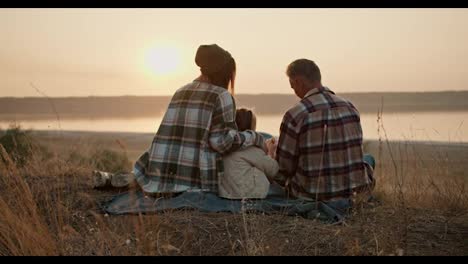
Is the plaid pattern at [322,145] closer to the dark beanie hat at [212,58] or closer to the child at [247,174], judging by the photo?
the child at [247,174]

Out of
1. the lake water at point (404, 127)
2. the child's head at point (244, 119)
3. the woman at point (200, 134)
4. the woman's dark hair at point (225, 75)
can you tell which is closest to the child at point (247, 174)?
the woman at point (200, 134)

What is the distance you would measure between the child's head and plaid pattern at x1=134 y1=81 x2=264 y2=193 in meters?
0.20

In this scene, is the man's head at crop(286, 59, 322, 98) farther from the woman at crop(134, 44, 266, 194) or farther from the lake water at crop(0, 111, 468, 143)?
the lake water at crop(0, 111, 468, 143)

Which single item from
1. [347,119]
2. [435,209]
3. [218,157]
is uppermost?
[347,119]

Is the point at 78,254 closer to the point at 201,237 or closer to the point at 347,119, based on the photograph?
the point at 201,237

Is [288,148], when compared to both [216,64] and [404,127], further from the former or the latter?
[404,127]

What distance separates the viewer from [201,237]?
4477 mm

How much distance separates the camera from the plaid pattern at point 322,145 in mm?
5352

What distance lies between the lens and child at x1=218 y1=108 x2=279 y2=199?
5.48m

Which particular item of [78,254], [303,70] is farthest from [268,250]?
[303,70]

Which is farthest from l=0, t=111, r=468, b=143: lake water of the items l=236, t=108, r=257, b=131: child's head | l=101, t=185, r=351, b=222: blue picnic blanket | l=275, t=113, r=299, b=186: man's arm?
l=236, t=108, r=257, b=131: child's head

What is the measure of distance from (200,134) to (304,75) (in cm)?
106

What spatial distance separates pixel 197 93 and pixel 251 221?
60.3 inches
